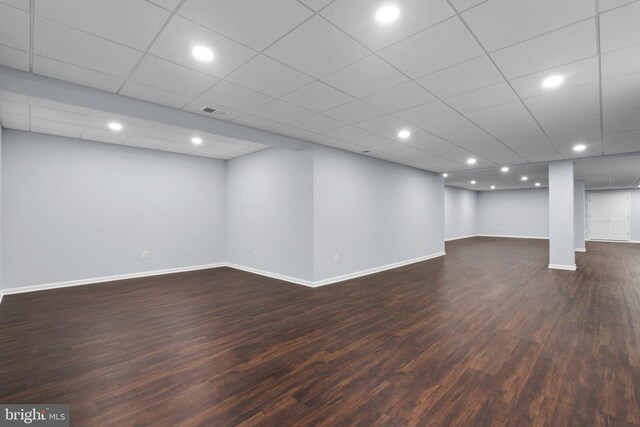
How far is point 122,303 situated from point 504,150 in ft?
24.1

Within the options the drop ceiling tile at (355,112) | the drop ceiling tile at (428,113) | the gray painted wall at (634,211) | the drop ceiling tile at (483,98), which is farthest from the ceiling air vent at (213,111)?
the gray painted wall at (634,211)

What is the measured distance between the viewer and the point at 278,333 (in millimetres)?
3174

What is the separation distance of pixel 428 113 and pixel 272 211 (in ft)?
11.5

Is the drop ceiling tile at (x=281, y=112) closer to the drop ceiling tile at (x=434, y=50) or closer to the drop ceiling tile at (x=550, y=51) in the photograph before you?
the drop ceiling tile at (x=434, y=50)

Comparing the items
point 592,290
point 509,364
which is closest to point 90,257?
point 509,364

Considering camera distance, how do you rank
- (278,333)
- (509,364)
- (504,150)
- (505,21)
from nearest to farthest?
(505,21) → (509,364) → (278,333) → (504,150)

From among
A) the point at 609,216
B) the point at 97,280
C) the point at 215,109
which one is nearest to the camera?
the point at 215,109

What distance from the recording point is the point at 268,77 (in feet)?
9.16

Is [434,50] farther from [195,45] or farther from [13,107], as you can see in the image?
[13,107]

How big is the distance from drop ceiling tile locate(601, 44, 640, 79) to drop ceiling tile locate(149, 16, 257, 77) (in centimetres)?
300

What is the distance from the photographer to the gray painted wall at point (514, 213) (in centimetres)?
1366

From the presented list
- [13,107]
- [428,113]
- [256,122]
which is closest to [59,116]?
[13,107]

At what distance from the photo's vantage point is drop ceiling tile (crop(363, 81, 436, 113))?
118 inches

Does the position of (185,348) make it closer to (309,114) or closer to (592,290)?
(309,114)
